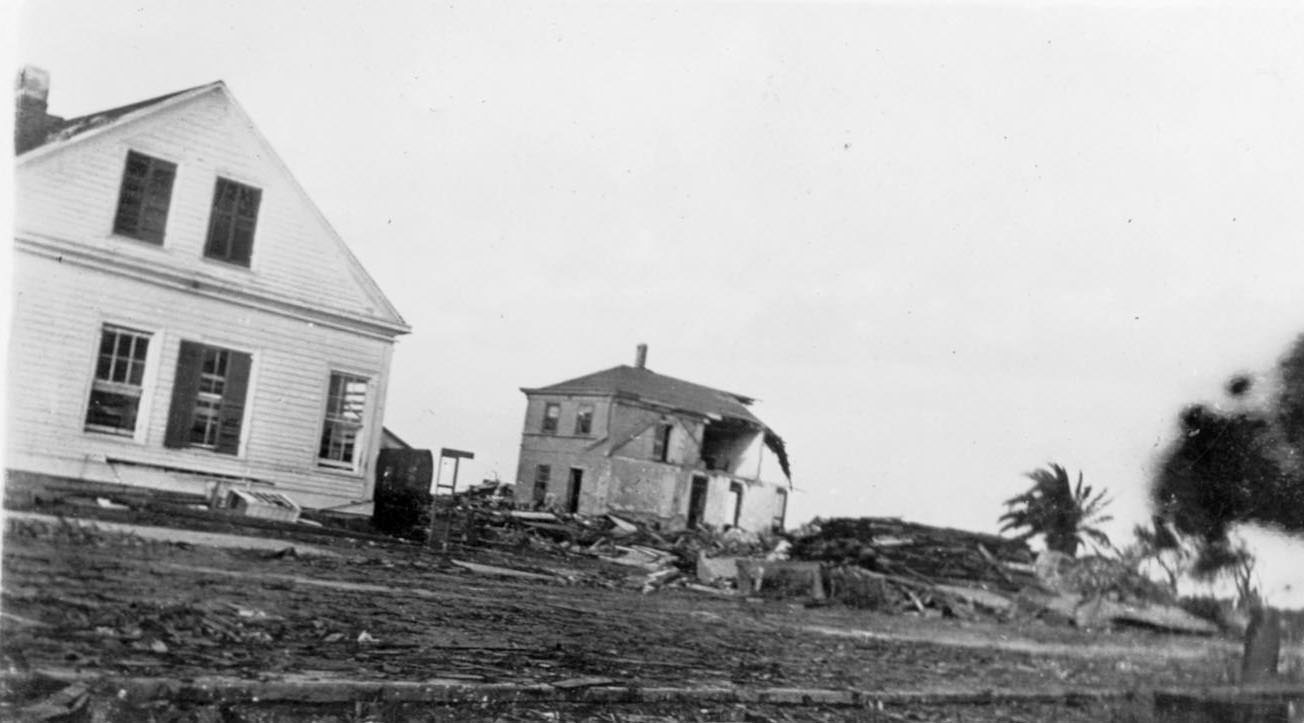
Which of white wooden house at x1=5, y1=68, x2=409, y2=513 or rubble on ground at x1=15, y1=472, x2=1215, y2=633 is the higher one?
white wooden house at x1=5, y1=68, x2=409, y2=513

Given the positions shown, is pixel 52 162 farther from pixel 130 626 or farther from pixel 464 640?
pixel 464 640

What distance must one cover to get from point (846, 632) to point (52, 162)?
3910mm

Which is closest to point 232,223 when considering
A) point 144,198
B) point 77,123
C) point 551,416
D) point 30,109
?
point 144,198

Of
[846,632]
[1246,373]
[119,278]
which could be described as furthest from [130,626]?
[1246,373]

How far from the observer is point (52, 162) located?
3.15 metres

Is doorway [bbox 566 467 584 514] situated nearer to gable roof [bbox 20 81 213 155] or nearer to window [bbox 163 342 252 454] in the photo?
window [bbox 163 342 252 454]

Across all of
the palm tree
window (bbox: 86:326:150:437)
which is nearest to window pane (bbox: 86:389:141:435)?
window (bbox: 86:326:150:437)

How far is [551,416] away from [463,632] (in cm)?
92

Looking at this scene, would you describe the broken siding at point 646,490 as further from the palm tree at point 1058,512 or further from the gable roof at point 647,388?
the palm tree at point 1058,512

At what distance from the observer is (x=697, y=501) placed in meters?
4.03

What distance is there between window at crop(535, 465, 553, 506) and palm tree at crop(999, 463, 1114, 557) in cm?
245

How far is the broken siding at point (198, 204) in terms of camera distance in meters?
3.15

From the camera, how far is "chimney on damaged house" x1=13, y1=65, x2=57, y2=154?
10.5 ft

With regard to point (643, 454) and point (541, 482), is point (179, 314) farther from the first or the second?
point (643, 454)
